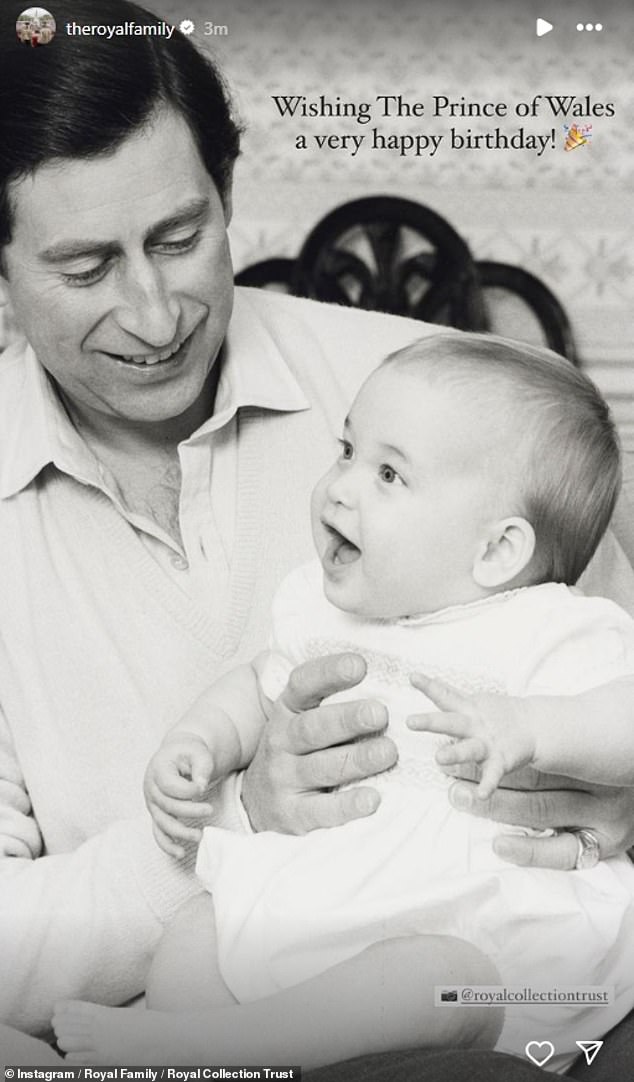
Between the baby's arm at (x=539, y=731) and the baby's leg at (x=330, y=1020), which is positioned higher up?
the baby's arm at (x=539, y=731)

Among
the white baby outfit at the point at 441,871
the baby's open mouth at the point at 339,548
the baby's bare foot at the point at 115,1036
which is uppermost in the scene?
the baby's open mouth at the point at 339,548

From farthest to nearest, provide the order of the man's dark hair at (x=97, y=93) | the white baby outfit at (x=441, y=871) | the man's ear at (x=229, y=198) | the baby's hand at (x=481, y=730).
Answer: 1. the man's ear at (x=229, y=198)
2. the man's dark hair at (x=97, y=93)
3. the white baby outfit at (x=441, y=871)
4. the baby's hand at (x=481, y=730)

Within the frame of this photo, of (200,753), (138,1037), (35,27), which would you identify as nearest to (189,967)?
(138,1037)

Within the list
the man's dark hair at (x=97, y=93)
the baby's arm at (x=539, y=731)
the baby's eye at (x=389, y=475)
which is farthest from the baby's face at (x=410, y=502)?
the man's dark hair at (x=97, y=93)

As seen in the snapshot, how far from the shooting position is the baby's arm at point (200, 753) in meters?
1.28

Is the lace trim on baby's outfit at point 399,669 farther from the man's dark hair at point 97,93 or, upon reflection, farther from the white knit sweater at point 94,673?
the man's dark hair at point 97,93

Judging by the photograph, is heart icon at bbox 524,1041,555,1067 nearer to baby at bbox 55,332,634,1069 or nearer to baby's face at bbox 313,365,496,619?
baby at bbox 55,332,634,1069

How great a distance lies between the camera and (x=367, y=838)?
1.22m

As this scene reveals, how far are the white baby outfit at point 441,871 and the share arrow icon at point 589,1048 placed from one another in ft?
0.08

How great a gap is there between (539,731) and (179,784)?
36cm

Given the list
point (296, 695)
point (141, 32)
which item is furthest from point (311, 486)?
point (141, 32)

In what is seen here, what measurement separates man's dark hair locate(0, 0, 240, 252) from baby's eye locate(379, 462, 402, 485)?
0.40 meters

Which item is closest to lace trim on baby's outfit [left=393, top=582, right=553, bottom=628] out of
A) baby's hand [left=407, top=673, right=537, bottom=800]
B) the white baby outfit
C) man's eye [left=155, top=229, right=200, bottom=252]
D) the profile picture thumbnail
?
the white baby outfit

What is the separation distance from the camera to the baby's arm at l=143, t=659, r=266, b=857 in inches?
50.3
